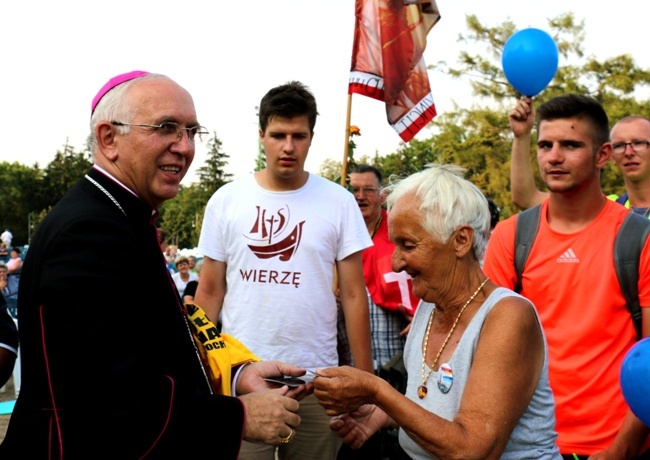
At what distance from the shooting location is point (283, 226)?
424cm

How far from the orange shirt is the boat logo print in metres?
1.47

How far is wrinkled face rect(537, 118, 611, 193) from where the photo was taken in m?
3.45

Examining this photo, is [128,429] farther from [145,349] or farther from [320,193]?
[320,193]

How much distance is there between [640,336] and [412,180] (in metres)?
1.34

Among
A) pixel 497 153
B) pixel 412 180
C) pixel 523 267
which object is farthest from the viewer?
pixel 497 153

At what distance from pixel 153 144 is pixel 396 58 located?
13.0 ft

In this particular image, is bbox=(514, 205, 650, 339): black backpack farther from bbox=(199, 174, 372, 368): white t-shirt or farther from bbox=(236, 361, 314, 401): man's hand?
bbox=(199, 174, 372, 368): white t-shirt

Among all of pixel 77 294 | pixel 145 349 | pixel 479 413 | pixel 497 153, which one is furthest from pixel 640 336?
pixel 497 153

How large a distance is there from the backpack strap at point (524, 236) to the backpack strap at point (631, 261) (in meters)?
0.41

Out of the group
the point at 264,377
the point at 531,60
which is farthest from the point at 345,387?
the point at 531,60

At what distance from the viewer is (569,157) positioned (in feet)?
11.4

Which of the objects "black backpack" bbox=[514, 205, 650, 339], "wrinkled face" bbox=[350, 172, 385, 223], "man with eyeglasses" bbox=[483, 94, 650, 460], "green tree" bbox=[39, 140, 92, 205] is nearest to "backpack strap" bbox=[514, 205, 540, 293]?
"man with eyeglasses" bbox=[483, 94, 650, 460]

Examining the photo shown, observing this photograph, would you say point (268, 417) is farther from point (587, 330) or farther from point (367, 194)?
point (367, 194)

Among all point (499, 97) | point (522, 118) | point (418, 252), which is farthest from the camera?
point (499, 97)
